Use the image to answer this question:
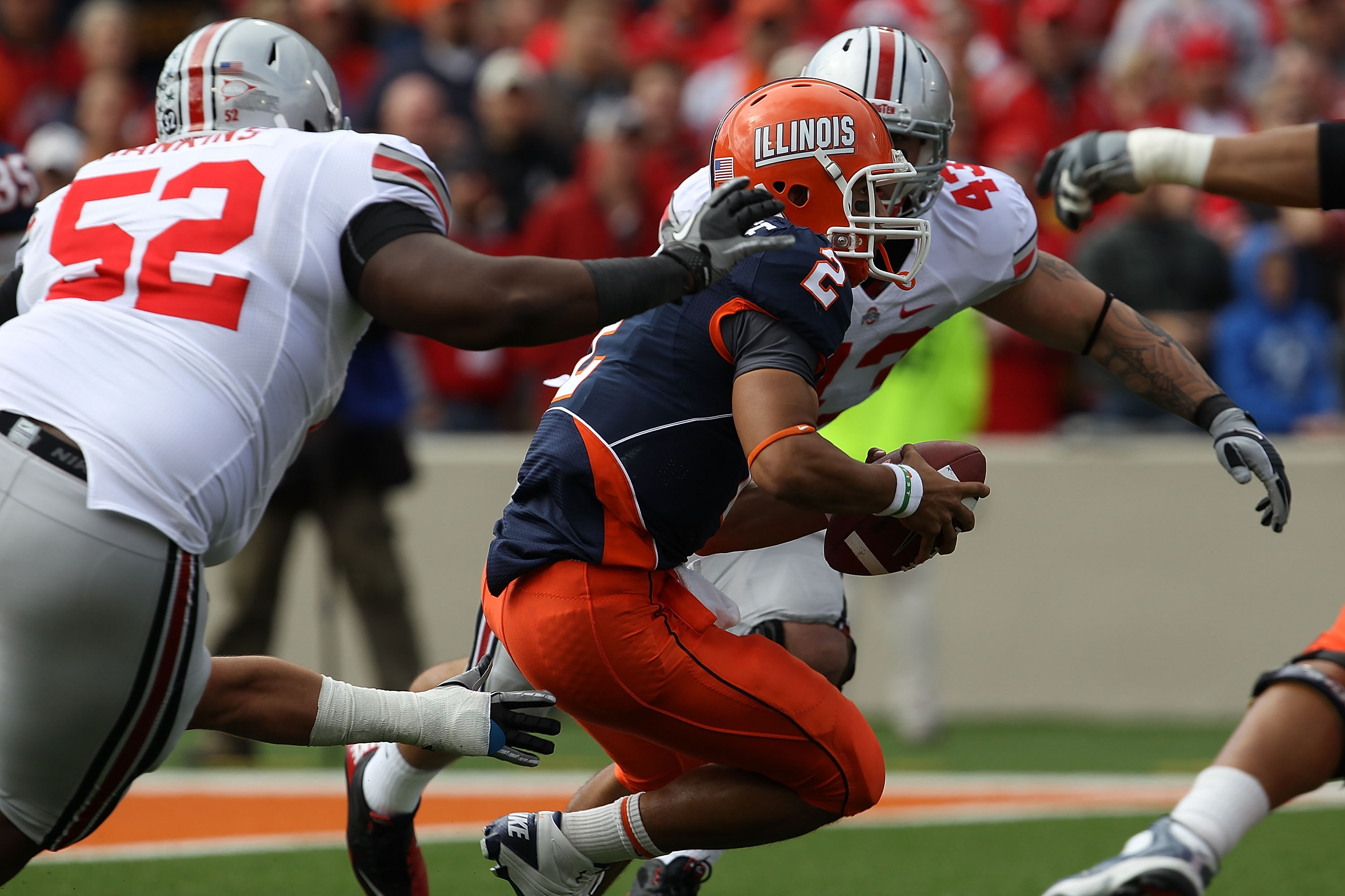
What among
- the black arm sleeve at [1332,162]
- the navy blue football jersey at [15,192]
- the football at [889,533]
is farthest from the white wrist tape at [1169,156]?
the navy blue football jersey at [15,192]

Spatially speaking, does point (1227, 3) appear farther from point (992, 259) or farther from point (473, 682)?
point (473, 682)

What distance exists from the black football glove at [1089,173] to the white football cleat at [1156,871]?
175 cm

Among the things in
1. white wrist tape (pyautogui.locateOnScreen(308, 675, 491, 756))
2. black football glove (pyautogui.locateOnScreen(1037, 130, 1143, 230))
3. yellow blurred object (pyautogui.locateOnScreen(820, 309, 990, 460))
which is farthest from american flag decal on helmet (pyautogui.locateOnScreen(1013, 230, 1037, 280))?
yellow blurred object (pyautogui.locateOnScreen(820, 309, 990, 460))

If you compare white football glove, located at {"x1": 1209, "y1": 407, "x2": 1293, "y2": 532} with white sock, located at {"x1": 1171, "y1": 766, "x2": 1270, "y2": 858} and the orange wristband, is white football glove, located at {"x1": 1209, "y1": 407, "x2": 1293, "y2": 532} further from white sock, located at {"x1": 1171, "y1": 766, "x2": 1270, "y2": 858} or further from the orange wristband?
the orange wristband

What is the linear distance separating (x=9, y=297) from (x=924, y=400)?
420 cm

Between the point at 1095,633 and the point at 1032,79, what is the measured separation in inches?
132

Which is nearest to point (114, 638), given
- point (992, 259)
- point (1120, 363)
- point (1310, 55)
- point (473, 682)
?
point (473, 682)

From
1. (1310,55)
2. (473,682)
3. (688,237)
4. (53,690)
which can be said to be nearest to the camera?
(53,690)

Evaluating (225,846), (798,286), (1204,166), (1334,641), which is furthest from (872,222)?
(225,846)

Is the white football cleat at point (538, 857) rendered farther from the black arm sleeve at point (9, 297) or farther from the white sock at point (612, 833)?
the black arm sleeve at point (9, 297)

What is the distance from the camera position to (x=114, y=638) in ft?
8.87

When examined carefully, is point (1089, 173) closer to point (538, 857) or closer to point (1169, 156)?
point (1169, 156)

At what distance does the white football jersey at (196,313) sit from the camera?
2.72 metres

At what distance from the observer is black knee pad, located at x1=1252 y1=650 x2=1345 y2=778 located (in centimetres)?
316
